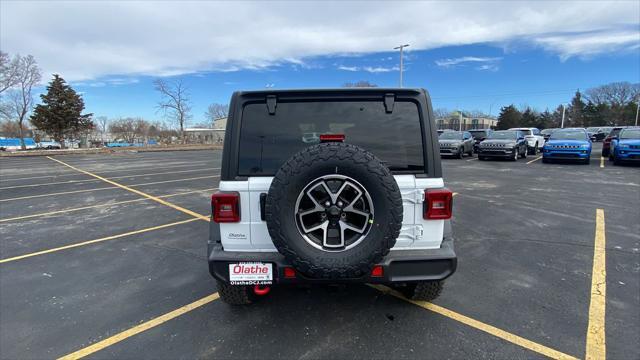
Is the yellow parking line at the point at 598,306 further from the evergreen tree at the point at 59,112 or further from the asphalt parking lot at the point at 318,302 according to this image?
the evergreen tree at the point at 59,112

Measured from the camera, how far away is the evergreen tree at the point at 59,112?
37250 mm

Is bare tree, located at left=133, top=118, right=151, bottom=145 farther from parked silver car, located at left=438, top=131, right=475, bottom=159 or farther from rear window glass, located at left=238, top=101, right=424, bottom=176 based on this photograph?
rear window glass, located at left=238, top=101, right=424, bottom=176

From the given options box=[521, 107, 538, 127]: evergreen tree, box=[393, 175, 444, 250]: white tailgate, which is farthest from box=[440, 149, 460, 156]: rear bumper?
box=[521, 107, 538, 127]: evergreen tree

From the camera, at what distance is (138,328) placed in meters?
2.86

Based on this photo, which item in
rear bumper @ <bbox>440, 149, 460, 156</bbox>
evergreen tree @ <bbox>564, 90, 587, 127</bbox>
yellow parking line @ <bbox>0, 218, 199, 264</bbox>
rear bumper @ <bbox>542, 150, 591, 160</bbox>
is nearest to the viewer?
yellow parking line @ <bbox>0, 218, 199, 264</bbox>

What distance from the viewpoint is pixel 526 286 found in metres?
3.50

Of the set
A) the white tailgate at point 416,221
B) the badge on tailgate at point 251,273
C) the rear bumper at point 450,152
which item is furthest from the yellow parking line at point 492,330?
the rear bumper at point 450,152

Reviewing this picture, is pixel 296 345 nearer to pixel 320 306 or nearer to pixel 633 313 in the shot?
pixel 320 306

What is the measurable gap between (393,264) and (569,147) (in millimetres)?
16841

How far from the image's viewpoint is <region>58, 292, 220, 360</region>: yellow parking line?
2572 mm

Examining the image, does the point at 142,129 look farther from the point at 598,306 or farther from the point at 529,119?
the point at 529,119

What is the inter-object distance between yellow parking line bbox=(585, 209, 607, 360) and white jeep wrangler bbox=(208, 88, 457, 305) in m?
1.27

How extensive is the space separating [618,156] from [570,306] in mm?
15980

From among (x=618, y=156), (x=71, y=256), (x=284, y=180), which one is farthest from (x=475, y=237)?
(x=618, y=156)
